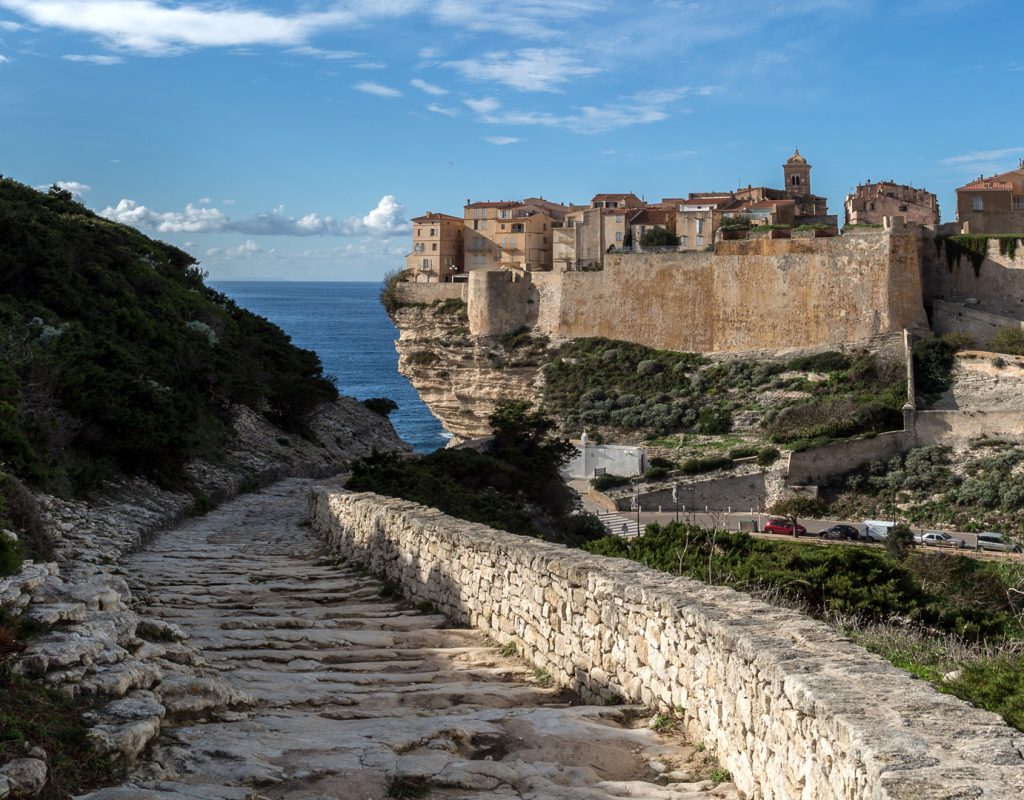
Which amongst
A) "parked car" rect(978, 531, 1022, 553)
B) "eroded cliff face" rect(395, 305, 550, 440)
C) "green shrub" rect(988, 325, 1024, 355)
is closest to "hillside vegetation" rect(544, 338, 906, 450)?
"eroded cliff face" rect(395, 305, 550, 440)

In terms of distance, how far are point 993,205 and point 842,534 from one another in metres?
24.8

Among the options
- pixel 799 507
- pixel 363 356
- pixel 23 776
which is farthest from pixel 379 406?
pixel 363 356

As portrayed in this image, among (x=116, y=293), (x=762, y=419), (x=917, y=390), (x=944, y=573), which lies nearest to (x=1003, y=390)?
(x=917, y=390)

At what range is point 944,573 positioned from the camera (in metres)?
17.4

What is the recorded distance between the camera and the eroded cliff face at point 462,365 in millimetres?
46688

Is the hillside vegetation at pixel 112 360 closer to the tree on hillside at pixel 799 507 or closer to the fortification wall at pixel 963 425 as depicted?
the tree on hillside at pixel 799 507

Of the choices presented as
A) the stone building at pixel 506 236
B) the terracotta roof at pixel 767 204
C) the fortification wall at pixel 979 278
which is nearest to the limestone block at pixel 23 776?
the fortification wall at pixel 979 278

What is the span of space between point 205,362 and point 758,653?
737 inches

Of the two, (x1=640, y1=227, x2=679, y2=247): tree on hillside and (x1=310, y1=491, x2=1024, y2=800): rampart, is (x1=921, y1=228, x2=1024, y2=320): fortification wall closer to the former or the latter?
(x1=640, y1=227, x2=679, y2=247): tree on hillside

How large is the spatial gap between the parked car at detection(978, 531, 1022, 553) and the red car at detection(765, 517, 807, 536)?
162 inches

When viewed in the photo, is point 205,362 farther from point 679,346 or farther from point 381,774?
point 679,346

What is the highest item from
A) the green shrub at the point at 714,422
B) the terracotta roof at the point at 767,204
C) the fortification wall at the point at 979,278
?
the terracotta roof at the point at 767,204

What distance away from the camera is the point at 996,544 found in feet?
90.2

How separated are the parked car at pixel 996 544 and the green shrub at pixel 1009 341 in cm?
1079
